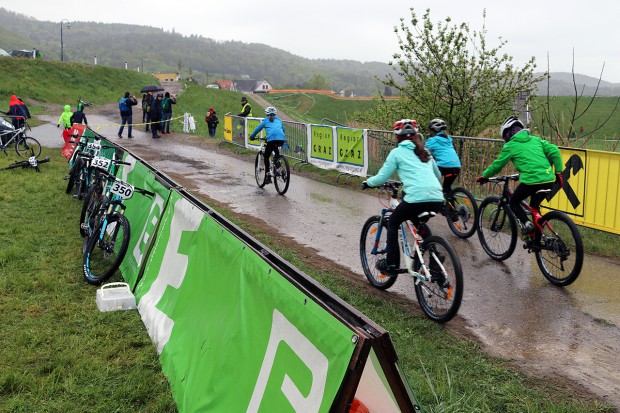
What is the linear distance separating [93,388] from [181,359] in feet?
2.44

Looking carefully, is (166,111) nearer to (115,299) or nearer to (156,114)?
(156,114)

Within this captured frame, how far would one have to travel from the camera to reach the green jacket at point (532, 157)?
23.8ft

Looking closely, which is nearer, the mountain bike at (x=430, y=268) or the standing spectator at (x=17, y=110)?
the mountain bike at (x=430, y=268)

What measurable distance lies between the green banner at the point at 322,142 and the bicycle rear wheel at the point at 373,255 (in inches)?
394

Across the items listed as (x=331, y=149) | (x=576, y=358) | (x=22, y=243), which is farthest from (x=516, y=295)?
(x=331, y=149)

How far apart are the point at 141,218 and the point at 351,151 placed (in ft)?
32.9

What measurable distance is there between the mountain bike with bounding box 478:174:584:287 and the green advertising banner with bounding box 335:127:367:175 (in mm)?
7512

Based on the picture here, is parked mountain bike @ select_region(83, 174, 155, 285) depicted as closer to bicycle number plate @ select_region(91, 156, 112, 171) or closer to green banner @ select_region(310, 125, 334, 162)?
bicycle number plate @ select_region(91, 156, 112, 171)

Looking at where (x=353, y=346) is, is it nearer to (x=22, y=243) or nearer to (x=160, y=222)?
(x=160, y=222)

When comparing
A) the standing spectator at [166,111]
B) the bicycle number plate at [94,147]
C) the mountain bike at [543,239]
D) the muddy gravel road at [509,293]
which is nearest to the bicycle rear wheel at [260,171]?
the muddy gravel road at [509,293]

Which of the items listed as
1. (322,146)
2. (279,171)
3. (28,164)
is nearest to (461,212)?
(279,171)

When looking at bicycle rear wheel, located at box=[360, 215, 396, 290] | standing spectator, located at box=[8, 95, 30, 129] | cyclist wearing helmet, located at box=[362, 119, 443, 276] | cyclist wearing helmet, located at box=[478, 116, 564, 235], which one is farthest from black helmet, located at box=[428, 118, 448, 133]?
standing spectator, located at box=[8, 95, 30, 129]

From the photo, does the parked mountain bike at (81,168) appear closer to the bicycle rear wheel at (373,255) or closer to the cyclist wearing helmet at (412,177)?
the bicycle rear wheel at (373,255)

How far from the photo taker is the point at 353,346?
2.40 m
